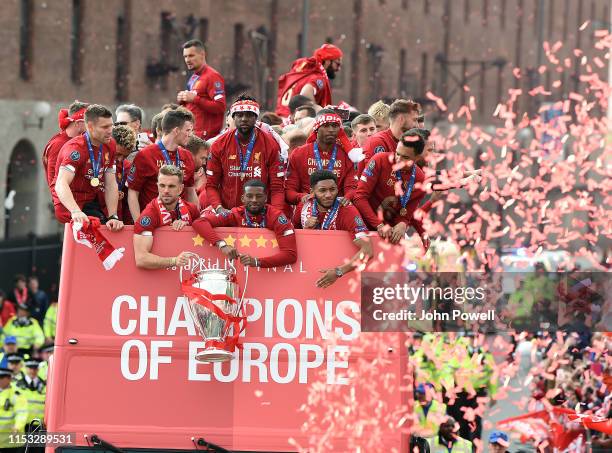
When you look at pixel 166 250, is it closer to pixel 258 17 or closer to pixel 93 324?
pixel 93 324

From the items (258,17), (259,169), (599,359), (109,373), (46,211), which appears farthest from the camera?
(258,17)

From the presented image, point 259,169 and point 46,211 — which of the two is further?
point 46,211

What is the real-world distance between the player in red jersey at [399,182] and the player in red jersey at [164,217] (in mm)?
1409

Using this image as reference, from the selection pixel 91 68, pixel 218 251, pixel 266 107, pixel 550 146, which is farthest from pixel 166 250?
pixel 266 107

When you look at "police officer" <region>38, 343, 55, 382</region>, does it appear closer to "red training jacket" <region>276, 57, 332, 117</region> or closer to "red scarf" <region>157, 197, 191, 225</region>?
"red training jacket" <region>276, 57, 332, 117</region>

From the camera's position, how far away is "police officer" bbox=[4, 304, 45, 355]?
1897 cm

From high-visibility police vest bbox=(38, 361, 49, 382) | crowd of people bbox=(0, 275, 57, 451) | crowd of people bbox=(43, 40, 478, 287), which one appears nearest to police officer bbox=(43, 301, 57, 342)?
crowd of people bbox=(0, 275, 57, 451)

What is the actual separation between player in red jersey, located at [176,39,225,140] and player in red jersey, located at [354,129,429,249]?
4271 mm

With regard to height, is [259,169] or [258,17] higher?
[258,17]

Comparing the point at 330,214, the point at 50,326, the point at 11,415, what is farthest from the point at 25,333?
the point at 330,214

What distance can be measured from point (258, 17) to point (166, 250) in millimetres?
38464

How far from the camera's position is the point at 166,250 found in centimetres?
982

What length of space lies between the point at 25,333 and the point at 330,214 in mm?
9882

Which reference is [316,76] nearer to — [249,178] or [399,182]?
[249,178]
